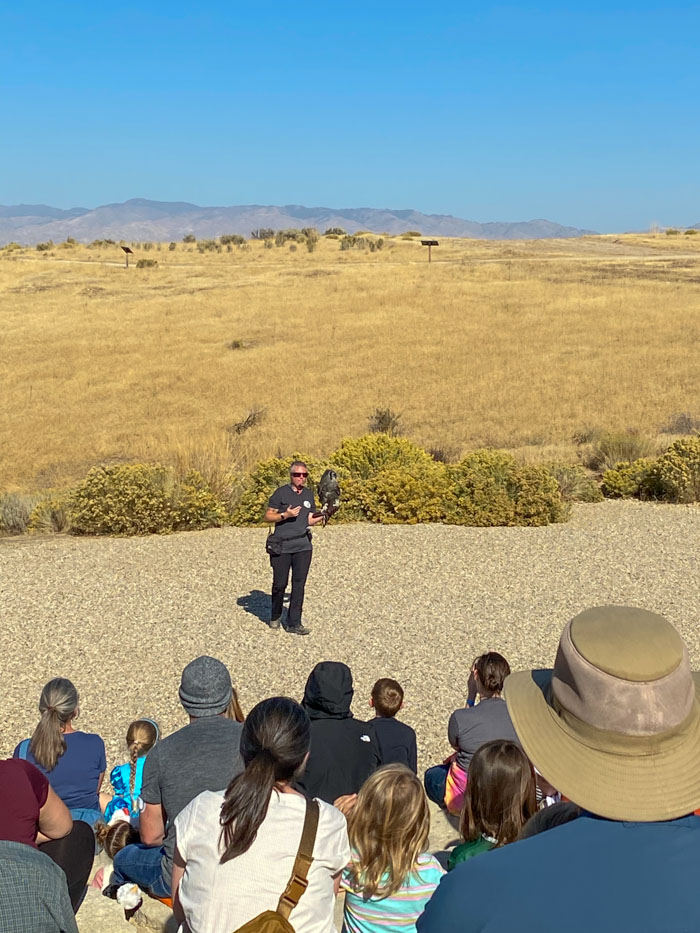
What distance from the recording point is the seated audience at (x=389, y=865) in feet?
10.6

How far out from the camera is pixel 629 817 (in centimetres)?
178

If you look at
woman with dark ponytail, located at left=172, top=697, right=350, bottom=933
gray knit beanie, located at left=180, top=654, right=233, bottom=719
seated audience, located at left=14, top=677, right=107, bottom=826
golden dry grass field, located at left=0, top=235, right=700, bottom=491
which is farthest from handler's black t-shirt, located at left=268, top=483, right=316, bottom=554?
golden dry grass field, located at left=0, top=235, right=700, bottom=491

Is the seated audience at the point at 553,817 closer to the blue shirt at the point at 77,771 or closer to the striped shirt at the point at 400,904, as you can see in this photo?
the striped shirt at the point at 400,904

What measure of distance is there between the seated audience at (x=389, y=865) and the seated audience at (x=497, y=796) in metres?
0.51

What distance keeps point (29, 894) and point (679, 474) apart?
13.3 meters

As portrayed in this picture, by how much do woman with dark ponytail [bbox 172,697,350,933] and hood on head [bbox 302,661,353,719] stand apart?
191cm

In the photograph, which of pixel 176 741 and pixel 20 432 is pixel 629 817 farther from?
pixel 20 432

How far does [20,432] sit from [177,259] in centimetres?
3866

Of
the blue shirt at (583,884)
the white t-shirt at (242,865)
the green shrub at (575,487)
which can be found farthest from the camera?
the green shrub at (575,487)

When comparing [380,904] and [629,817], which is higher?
[629,817]

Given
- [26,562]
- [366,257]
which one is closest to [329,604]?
[26,562]

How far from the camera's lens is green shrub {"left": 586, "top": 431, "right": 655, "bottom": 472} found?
17169 millimetres

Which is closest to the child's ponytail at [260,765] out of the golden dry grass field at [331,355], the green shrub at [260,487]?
the green shrub at [260,487]

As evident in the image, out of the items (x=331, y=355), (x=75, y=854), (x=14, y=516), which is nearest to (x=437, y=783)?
(x=75, y=854)
